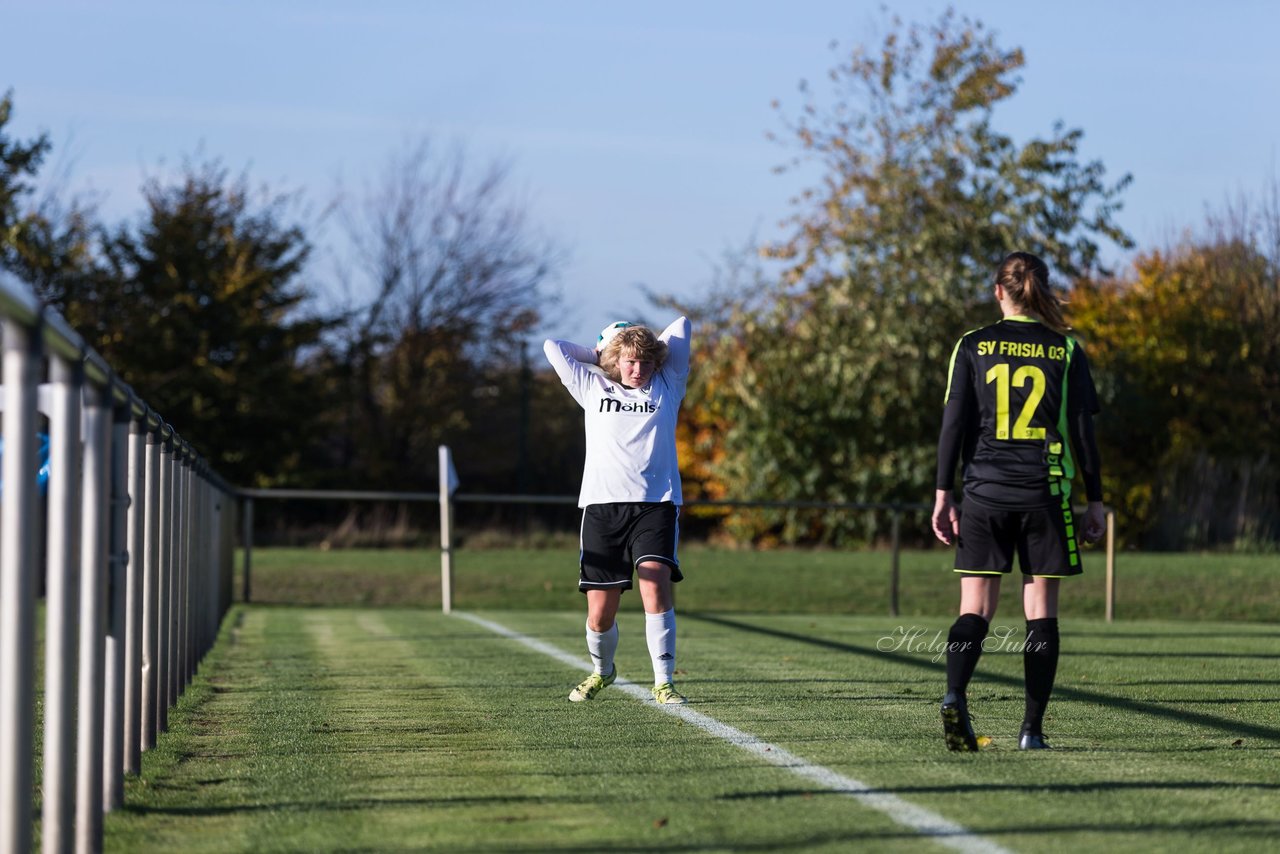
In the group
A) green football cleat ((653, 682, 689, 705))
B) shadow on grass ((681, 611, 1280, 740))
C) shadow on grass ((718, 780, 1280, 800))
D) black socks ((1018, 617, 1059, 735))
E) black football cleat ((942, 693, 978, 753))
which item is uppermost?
black socks ((1018, 617, 1059, 735))

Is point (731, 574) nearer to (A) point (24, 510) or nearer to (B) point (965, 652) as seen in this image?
(B) point (965, 652)

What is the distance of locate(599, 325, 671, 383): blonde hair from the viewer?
7.54 metres

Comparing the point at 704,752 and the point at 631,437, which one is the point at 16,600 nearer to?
the point at 704,752

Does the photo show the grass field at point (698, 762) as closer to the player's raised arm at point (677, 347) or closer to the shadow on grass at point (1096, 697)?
the shadow on grass at point (1096, 697)

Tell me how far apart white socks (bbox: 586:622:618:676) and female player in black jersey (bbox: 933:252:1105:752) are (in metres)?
2.18

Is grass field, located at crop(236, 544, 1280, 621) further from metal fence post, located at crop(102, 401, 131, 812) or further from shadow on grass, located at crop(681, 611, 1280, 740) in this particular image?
metal fence post, located at crop(102, 401, 131, 812)

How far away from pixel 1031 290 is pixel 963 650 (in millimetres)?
1353

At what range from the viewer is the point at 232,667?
10.5 meters

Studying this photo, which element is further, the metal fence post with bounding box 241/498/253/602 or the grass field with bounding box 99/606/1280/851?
the metal fence post with bounding box 241/498/253/602

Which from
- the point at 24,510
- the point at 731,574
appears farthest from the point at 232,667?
the point at 731,574

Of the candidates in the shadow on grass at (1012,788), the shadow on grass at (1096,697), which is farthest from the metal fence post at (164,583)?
the shadow on grass at (1096,697)

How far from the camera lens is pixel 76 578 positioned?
409 centimetres

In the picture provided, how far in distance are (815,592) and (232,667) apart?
13.0 m


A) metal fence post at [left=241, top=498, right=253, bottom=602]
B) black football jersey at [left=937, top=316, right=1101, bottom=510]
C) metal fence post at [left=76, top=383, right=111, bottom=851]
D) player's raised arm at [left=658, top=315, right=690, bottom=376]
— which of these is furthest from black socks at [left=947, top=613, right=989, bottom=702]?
metal fence post at [left=241, top=498, right=253, bottom=602]
